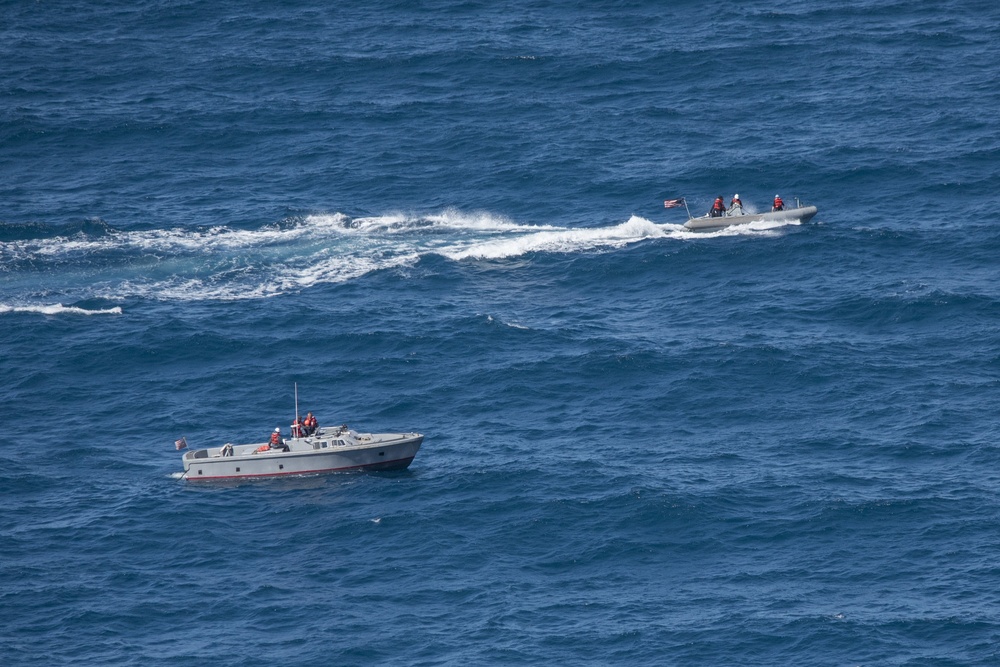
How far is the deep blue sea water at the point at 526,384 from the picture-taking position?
378 ft

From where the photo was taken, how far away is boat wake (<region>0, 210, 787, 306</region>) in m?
165

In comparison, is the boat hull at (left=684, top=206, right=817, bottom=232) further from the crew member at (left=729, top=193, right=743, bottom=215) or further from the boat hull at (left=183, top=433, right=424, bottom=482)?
the boat hull at (left=183, top=433, right=424, bottom=482)

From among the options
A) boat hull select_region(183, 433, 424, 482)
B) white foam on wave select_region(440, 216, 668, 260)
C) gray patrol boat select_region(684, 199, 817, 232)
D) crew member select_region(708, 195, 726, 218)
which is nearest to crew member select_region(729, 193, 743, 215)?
gray patrol boat select_region(684, 199, 817, 232)

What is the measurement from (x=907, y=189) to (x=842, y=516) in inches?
2429

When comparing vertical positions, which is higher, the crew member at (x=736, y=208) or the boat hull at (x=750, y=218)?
the crew member at (x=736, y=208)

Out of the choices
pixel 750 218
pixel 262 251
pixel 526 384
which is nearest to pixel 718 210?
pixel 750 218

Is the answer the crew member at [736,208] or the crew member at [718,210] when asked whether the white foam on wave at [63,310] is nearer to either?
the crew member at [718,210]

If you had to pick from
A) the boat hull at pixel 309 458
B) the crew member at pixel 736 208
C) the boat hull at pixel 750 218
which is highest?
the crew member at pixel 736 208

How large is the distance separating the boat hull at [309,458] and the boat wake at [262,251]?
31804 mm

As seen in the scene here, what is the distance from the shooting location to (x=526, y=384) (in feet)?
472

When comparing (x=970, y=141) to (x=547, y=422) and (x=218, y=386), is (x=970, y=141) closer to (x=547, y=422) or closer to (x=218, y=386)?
(x=547, y=422)

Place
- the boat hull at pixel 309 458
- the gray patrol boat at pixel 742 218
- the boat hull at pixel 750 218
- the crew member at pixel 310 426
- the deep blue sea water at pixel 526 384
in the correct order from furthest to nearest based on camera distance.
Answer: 1. the gray patrol boat at pixel 742 218
2. the boat hull at pixel 750 218
3. the crew member at pixel 310 426
4. the boat hull at pixel 309 458
5. the deep blue sea water at pixel 526 384

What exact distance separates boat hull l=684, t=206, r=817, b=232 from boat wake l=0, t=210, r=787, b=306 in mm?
680

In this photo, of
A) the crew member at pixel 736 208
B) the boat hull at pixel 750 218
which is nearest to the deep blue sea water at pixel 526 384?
the boat hull at pixel 750 218
